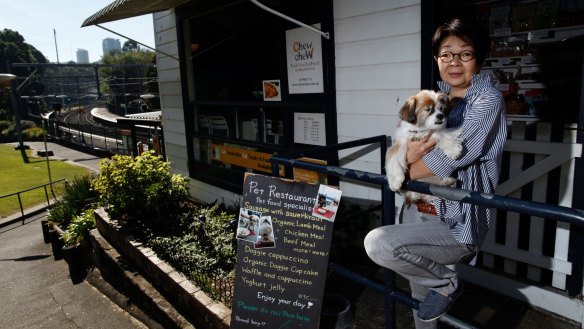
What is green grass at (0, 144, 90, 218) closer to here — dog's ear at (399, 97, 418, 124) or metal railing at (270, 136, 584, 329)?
metal railing at (270, 136, 584, 329)

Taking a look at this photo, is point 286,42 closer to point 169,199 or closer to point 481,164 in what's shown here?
point 169,199

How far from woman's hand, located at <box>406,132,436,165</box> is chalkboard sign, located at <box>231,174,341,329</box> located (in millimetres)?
559

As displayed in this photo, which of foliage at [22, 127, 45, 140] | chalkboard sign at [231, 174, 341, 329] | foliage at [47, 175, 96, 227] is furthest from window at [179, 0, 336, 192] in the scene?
foliage at [22, 127, 45, 140]

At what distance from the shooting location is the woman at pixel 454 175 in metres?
1.81

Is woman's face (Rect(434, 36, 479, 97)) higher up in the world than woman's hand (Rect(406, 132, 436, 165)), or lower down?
higher up

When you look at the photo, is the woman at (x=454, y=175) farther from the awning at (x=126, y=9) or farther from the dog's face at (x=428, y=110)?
the awning at (x=126, y=9)

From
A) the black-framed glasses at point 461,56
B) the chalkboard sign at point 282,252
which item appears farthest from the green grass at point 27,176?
the black-framed glasses at point 461,56

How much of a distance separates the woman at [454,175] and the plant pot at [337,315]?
0.88m

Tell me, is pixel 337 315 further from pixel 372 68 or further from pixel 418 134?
pixel 372 68

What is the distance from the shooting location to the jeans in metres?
1.95

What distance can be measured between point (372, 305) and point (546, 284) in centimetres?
135

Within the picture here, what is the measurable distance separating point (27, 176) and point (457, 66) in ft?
81.5

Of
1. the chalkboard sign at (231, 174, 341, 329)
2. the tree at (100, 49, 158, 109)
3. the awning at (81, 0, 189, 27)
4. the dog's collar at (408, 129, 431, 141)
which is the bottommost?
the chalkboard sign at (231, 174, 341, 329)

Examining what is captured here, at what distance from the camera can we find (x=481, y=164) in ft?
6.24
